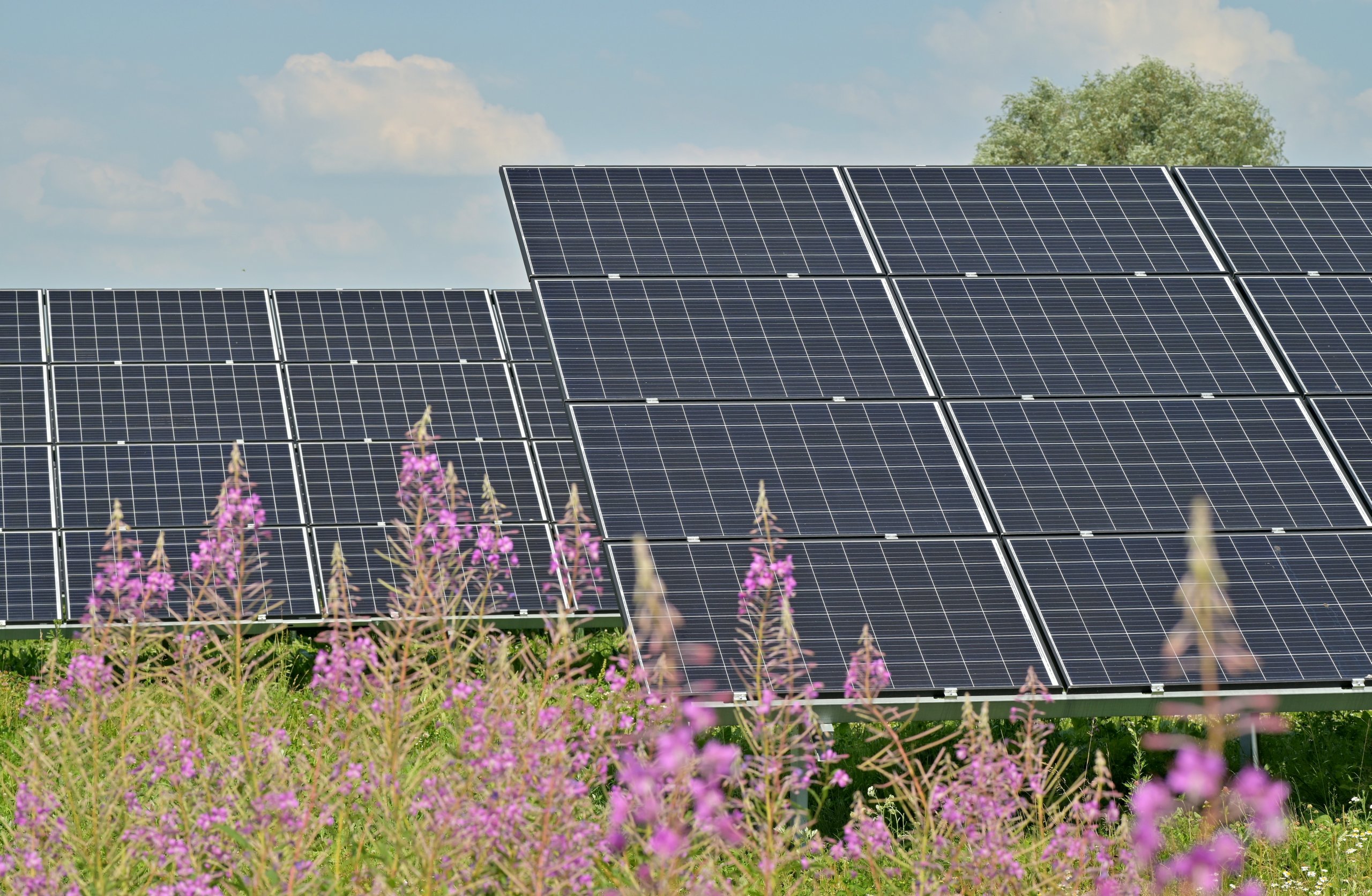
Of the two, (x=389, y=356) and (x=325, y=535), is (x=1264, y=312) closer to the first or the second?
(x=325, y=535)

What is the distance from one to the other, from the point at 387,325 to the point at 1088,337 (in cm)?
1156

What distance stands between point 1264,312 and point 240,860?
10.7 meters

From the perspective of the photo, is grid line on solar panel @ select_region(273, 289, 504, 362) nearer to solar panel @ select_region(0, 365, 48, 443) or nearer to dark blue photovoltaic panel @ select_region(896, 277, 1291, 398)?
solar panel @ select_region(0, 365, 48, 443)

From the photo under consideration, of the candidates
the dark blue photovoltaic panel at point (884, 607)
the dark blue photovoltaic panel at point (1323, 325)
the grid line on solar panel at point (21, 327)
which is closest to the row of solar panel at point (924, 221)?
the dark blue photovoltaic panel at point (1323, 325)

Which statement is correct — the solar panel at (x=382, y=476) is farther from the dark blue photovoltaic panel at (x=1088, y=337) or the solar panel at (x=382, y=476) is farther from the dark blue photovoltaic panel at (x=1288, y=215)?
the dark blue photovoltaic panel at (x=1288, y=215)

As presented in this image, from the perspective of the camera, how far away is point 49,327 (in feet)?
68.3

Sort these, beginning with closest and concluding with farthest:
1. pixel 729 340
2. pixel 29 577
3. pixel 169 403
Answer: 1. pixel 729 340
2. pixel 29 577
3. pixel 169 403

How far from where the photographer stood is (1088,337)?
41.9 ft

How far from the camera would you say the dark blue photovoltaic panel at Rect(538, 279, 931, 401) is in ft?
39.0

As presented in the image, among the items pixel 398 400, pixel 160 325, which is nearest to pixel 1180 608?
pixel 398 400

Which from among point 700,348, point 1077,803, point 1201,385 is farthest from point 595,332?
point 1077,803

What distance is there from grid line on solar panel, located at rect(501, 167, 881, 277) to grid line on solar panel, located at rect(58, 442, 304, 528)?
565 cm

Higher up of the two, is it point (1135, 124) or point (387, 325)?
point (1135, 124)

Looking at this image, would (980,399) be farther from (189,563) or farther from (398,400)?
(398,400)
